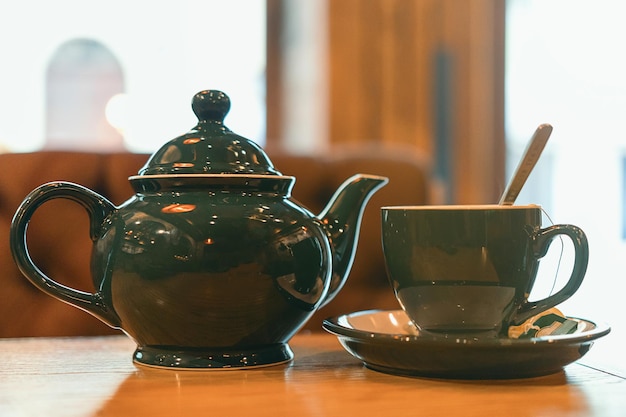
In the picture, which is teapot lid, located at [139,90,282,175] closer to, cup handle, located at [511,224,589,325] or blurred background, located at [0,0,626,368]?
cup handle, located at [511,224,589,325]

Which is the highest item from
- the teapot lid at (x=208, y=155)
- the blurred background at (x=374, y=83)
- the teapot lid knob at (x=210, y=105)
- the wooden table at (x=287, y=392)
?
the blurred background at (x=374, y=83)

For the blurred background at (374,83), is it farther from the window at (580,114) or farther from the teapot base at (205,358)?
the teapot base at (205,358)

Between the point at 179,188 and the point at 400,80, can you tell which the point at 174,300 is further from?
the point at 400,80

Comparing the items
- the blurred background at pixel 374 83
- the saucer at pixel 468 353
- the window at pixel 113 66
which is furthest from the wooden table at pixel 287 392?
the window at pixel 113 66

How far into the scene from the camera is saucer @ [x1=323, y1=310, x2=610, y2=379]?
491 mm

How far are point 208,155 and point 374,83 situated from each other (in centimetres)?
172

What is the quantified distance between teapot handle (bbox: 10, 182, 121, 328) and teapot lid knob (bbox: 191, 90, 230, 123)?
0.34 feet

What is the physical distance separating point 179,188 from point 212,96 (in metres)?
0.09

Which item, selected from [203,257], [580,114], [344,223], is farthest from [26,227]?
[580,114]

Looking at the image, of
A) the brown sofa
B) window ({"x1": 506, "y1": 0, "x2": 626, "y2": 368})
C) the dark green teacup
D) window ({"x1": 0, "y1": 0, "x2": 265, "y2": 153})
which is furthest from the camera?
window ({"x1": 0, "y1": 0, "x2": 265, "y2": 153})

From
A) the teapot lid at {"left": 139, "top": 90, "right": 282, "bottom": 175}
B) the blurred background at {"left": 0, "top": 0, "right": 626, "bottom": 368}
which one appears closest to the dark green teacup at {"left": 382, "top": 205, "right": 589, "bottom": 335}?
the teapot lid at {"left": 139, "top": 90, "right": 282, "bottom": 175}

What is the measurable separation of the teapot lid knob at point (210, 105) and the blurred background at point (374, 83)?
1371 mm

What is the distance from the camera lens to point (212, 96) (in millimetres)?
605

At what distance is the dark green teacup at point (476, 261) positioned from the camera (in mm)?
525
